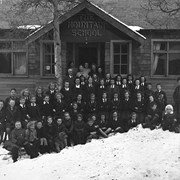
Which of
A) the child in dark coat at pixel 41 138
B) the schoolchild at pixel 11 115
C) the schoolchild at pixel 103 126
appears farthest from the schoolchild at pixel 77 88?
the child in dark coat at pixel 41 138

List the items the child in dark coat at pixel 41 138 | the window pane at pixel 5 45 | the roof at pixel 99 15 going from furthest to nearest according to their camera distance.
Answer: the window pane at pixel 5 45 → the roof at pixel 99 15 → the child in dark coat at pixel 41 138

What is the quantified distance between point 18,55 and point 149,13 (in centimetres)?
626

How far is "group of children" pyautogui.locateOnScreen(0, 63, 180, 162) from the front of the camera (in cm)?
1023

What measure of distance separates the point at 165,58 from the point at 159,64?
365 millimetres

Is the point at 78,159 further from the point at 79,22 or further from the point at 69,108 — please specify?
the point at 79,22

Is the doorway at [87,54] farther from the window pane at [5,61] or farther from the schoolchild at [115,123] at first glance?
the schoolchild at [115,123]

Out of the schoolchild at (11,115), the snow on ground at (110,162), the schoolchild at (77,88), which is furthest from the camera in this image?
the schoolchild at (77,88)

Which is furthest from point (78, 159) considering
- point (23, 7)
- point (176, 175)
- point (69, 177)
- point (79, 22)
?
point (79, 22)

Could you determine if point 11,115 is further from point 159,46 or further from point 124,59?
point 159,46

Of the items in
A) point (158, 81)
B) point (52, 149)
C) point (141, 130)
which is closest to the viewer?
point (52, 149)

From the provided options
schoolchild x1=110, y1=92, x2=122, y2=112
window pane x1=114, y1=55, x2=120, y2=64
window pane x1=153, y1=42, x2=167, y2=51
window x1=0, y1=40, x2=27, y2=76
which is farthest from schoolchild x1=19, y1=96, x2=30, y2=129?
window pane x1=153, y1=42, x2=167, y2=51

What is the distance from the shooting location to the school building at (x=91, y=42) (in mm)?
14523

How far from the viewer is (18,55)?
15859mm

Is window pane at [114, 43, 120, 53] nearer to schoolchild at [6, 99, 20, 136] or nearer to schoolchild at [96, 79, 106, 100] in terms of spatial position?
schoolchild at [96, 79, 106, 100]
